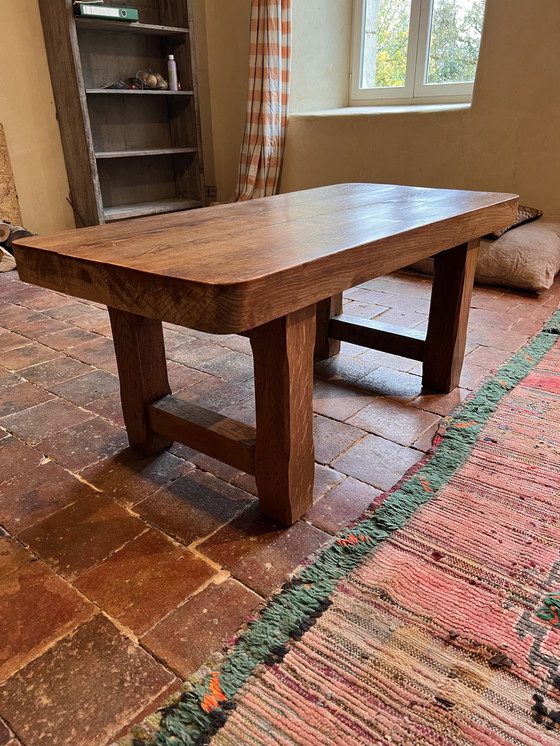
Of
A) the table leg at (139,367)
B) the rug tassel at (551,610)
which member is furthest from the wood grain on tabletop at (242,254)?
the rug tassel at (551,610)

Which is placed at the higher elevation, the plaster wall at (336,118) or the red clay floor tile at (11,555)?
the plaster wall at (336,118)

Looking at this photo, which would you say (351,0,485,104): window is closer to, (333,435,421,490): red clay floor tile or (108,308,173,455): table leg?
(333,435,421,490): red clay floor tile

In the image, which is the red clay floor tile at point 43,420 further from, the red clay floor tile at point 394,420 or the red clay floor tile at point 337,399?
the red clay floor tile at point 394,420

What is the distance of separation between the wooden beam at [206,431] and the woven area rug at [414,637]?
11.5 inches

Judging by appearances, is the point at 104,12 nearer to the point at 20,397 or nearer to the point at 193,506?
the point at 20,397

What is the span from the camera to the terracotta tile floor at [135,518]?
884 mm

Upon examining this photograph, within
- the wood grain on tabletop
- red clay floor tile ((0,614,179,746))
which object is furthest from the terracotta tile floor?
the wood grain on tabletop

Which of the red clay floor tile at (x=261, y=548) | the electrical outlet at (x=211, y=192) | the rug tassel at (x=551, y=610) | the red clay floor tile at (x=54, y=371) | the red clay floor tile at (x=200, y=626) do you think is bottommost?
the red clay floor tile at (x=54, y=371)

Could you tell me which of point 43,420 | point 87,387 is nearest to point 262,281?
point 43,420

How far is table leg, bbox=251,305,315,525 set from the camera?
106 cm

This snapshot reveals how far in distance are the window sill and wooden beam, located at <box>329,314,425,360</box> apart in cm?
209

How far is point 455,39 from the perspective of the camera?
367cm

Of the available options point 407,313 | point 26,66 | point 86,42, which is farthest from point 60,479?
point 86,42

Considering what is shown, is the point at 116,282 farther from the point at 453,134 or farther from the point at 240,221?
the point at 453,134
